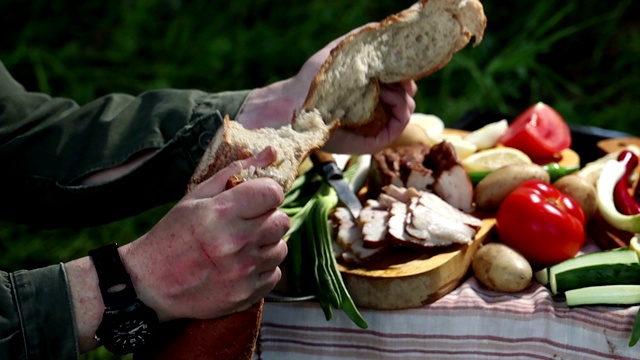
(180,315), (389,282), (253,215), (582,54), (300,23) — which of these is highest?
(253,215)

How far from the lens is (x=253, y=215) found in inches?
67.7

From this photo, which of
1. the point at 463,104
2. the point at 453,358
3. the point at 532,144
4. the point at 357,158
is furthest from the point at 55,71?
the point at 453,358

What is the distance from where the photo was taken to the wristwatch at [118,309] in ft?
5.68

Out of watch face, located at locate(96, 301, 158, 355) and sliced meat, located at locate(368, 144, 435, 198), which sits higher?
watch face, located at locate(96, 301, 158, 355)

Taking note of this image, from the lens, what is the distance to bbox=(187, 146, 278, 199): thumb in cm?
179

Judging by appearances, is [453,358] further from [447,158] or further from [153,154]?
[153,154]

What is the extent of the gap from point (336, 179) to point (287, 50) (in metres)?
3.09

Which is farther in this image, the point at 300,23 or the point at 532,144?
the point at 300,23

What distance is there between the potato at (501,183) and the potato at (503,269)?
0.24 m

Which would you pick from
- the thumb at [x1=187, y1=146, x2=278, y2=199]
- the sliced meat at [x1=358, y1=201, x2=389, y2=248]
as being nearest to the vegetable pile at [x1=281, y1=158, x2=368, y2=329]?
the sliced meat at [x1=358, y1=201, x2=389, y2=248]

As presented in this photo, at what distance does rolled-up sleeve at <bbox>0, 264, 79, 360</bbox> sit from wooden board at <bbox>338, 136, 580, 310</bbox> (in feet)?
2.72

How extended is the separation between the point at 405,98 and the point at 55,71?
10.9 feet

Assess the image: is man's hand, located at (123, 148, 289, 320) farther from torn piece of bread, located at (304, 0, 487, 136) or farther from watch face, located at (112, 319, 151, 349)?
torn piece of bread, located at (304, 0, 487, 136)

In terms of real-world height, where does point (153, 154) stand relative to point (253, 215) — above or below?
below
